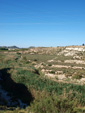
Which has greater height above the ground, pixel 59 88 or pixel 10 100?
pixel 59 88

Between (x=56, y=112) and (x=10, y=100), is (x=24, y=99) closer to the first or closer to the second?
(x=10, y=100)

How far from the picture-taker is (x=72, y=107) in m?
7.71

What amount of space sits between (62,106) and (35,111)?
65.5 inches

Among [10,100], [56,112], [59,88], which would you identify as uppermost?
[56,112]

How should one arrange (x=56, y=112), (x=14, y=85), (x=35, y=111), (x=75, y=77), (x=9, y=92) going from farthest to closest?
(x=75, y=77) → (x=14, y=85) → (x=9, y=92) → (x=35, y=111) → (x=56, y=112)

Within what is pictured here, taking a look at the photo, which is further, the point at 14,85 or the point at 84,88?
the point at 14,85

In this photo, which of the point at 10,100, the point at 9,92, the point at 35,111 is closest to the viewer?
the point at 35,111

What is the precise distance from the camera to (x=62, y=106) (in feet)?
25.5

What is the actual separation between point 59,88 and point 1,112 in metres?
8.09

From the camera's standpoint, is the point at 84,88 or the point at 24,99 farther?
the point at 84,88

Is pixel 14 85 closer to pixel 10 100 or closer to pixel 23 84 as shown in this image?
pixel 23 84

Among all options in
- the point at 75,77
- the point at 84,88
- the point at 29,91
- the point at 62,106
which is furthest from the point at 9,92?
the point at 75,77

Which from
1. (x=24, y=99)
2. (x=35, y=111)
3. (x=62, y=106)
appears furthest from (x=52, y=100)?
(x=24, y=99)

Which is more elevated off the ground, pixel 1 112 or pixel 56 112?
pixel 56 112
